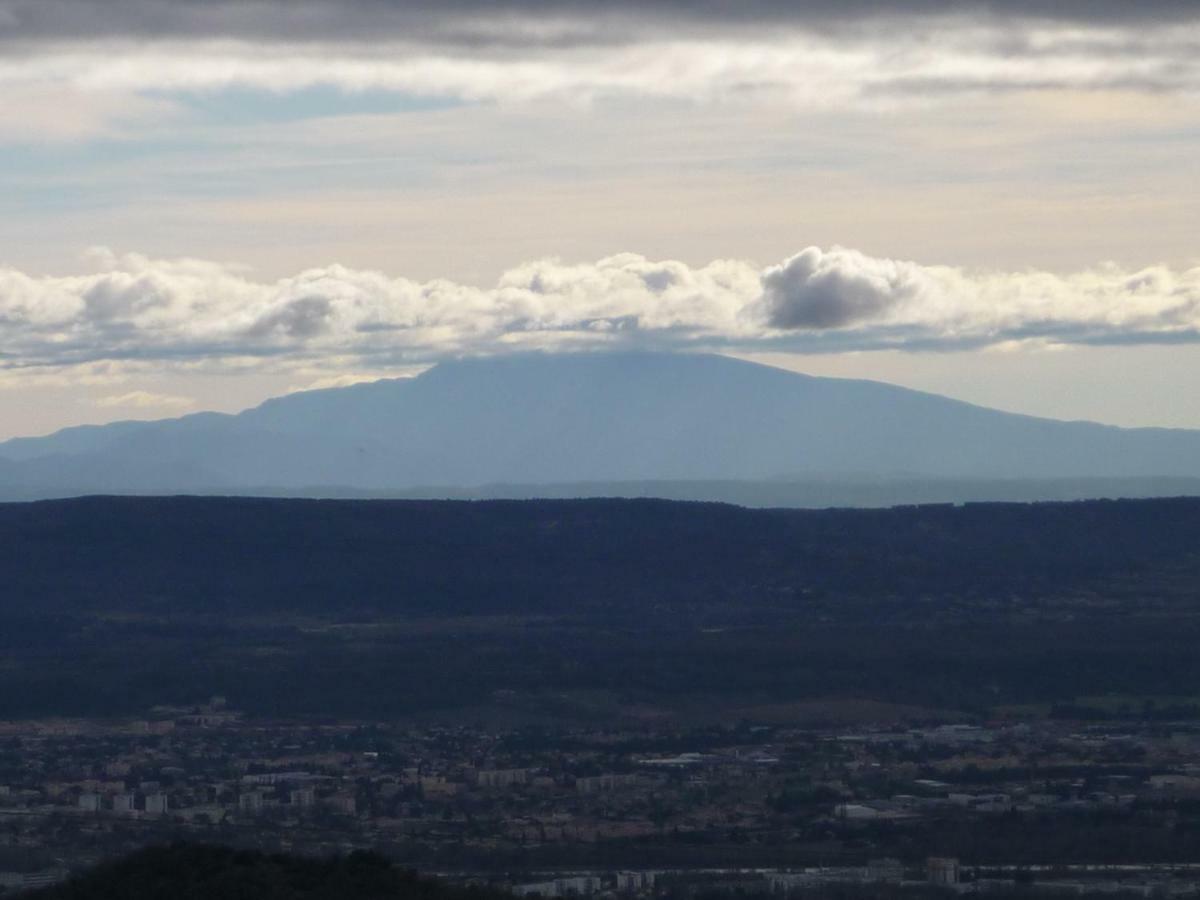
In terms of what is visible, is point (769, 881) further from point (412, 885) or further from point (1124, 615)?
Result: point (1124, 615)

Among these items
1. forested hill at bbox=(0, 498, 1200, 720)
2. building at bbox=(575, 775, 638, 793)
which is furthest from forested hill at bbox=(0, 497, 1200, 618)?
building at bbox=(575, 775, 638, 793)

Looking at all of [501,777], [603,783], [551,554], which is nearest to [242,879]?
[603,783]

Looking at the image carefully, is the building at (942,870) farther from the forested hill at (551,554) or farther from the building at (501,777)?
the forested hill at (551,554)

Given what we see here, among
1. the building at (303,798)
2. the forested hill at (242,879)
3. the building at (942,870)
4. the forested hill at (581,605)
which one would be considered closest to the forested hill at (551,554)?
the forested hill at (581,605)

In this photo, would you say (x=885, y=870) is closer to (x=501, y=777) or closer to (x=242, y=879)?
(x=242, y=879)

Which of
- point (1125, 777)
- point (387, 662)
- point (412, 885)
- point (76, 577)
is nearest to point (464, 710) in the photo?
point (387, 662)

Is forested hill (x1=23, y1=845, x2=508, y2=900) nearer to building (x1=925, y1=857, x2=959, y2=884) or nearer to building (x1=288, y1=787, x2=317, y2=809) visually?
building (x1=925, y1=857, x2=959, y2=884)
